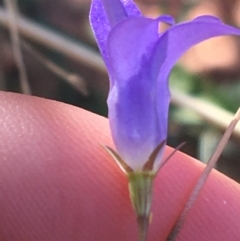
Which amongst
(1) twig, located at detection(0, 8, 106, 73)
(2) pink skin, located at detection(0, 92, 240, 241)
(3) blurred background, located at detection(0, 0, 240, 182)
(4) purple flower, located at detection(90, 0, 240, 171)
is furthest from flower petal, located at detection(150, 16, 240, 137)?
(1) twig, located at detection(0, 8, 106, 73)

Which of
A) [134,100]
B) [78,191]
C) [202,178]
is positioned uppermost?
[134,100]

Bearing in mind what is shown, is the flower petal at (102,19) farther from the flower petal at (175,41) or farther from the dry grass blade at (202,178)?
the dry grass blade at (202,178)

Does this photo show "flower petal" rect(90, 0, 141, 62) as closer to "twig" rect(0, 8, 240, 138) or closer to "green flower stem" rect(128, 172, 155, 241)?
"green flower stem" rect(128, 172, 155, 241)

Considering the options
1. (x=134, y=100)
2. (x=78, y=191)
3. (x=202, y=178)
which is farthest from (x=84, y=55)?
(x=134, y=100)

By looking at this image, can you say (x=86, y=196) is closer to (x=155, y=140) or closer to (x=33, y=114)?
(x=33, y=114)

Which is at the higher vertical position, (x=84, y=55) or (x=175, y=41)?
(x=175, y=41)

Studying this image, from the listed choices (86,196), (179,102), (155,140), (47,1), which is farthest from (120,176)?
(47,1)

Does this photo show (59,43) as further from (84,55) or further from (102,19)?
(102,19)
